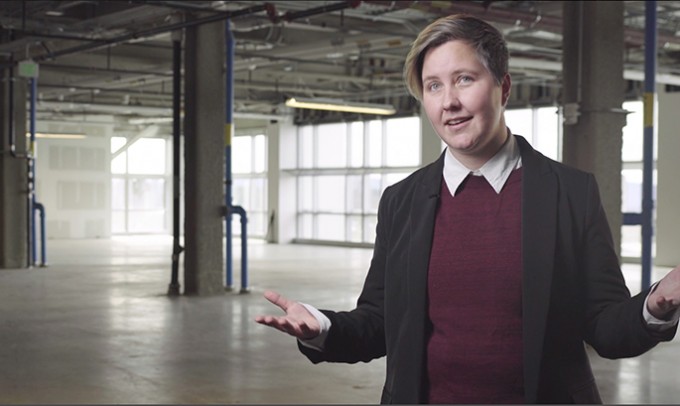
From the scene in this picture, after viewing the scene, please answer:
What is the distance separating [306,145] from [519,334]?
69.9 feet

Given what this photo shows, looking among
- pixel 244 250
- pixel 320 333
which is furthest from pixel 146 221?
pixel 320 333

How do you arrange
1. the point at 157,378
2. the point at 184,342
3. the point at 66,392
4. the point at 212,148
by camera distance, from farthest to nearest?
the point at 212,148
the point at 184,342
the point at 157,378
the point at 66,392

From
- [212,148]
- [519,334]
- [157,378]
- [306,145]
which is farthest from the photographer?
[306,145]

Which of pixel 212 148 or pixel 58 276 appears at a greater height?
pixel 212 148

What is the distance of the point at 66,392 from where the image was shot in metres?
5.56

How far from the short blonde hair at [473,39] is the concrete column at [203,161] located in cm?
892

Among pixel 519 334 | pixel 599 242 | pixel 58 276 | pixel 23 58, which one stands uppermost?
pixel 23 58

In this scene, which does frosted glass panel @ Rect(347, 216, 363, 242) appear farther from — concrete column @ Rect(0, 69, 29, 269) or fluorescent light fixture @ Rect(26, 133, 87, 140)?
concrete column @ Rect(0, 69, 29, 269)

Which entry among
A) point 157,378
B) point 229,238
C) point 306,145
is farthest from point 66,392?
point 306,145

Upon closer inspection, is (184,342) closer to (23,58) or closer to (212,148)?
(212,148)

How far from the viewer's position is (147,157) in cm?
2772

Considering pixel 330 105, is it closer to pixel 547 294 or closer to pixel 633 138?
pixel 633 138

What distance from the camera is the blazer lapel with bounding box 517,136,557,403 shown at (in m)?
1.65

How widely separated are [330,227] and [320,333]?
2033 centimetres
